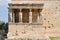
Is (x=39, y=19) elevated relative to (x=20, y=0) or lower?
lower

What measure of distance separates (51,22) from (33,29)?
89.9 inches

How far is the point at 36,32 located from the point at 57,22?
102 inches

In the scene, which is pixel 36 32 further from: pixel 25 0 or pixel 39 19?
pixel 25 0

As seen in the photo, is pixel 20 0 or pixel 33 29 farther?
pixel 20 0

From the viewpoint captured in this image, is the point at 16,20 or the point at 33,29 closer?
Answer: the point at 33,29

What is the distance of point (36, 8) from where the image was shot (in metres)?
28.8

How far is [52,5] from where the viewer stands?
97.7 feet

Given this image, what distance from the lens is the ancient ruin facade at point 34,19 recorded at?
28.2m

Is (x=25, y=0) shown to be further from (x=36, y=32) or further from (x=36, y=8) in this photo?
(x=36, y=32)

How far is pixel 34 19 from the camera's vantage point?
30.0 meters

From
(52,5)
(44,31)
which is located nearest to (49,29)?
(44,31)

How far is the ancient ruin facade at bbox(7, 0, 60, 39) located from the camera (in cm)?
2819

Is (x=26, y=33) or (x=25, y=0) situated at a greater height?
(x=25, y=0)

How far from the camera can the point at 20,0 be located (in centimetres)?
3031
